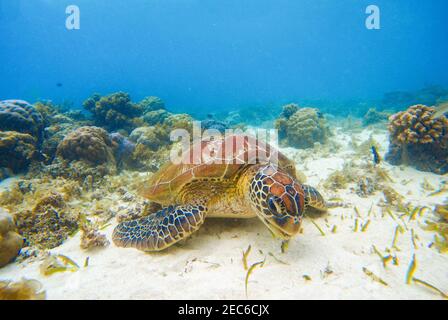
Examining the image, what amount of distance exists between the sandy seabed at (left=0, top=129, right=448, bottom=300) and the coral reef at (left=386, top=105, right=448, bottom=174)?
12.1 ft

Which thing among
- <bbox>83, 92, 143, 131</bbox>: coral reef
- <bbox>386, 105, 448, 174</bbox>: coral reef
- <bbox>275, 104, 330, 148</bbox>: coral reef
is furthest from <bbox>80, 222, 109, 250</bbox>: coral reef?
<bbox>83, 92, 143, 131</bbox>: coral reef

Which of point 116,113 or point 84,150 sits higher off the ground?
point 116,113

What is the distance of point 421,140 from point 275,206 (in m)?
6.15

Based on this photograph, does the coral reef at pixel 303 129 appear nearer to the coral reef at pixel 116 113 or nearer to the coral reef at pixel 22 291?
the coral reef at pixel 116 113

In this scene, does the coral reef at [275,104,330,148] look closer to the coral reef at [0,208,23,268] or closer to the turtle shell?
the turtle shell

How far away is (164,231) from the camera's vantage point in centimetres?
298

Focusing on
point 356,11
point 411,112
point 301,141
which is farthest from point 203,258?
point 356,11

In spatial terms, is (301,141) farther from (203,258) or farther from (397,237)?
(203,258)

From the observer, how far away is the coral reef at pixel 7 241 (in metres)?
2.92

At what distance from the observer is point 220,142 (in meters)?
3.90

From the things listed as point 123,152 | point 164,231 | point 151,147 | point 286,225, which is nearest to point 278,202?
point 286,225

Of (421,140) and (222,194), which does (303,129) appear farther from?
(222,194)

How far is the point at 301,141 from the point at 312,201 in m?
6.79
